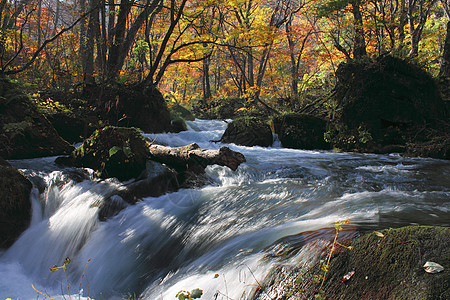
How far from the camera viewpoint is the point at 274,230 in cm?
297

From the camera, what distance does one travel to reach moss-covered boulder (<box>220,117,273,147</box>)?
32.4 feet

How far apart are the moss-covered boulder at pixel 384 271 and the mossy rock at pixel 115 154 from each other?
3663 mm

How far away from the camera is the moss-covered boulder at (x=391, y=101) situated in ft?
26.4

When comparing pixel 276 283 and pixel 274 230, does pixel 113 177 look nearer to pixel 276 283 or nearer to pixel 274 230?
pixel 274 230

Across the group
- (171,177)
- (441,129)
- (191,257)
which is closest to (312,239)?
(191,257)

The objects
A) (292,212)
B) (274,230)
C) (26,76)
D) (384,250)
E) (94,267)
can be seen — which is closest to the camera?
(384,250)

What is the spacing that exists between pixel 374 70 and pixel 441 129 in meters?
2.51

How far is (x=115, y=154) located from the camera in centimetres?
500

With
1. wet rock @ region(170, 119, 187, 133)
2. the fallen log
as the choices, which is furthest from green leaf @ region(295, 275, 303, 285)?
wet rock @ region(170, 119, 187, 133)

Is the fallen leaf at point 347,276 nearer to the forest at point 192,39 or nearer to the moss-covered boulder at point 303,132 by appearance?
the forest at point 192,39

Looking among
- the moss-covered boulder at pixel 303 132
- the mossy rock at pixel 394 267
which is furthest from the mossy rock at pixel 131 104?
the mossy rock at pixel 394 267

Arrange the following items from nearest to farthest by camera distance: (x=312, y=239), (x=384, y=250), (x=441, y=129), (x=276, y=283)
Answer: (x=384, y=250) → (x=276, y=283) → (x=312, y=239) → (x=441, y=129)

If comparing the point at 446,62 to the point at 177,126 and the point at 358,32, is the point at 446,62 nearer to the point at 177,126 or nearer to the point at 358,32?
the point at 358,32

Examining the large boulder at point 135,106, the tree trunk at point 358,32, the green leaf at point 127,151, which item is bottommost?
the green leaf at point 127,151
